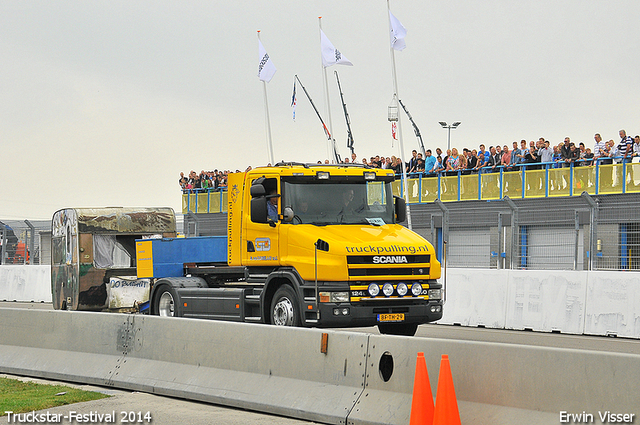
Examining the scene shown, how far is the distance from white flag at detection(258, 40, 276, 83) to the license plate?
2064 centimetres

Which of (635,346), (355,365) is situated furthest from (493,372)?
(635,346)

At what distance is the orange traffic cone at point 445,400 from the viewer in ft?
22.1

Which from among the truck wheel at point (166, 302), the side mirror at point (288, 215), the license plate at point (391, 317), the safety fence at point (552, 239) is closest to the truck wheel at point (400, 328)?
the license plate at point (391, 317)

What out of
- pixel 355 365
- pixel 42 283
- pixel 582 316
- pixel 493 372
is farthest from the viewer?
pixel 42 283

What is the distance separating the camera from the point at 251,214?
14.0 meters

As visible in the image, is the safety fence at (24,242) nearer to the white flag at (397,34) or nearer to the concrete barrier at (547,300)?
the white flag at (397,34)

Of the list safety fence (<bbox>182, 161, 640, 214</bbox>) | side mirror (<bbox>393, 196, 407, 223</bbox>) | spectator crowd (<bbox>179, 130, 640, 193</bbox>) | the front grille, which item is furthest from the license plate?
safety fence (<bbox>182, 161, 640, 214</bbox>)

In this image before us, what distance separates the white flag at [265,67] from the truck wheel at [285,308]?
19.7 meters

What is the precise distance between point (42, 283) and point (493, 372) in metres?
24.8

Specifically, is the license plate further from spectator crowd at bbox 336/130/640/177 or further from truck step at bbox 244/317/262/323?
spectator crowd at bbox 336/130/640/177

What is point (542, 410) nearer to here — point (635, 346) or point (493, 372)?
point (493, 372)

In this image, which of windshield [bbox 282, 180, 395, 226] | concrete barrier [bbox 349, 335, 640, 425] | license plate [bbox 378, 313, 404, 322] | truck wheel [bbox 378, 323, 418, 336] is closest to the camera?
concrete barrier [bbox 349, 335, 640, 425]

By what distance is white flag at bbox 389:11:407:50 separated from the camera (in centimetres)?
2991

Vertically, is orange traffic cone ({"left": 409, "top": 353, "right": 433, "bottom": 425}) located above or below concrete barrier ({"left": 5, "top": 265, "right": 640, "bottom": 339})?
above
